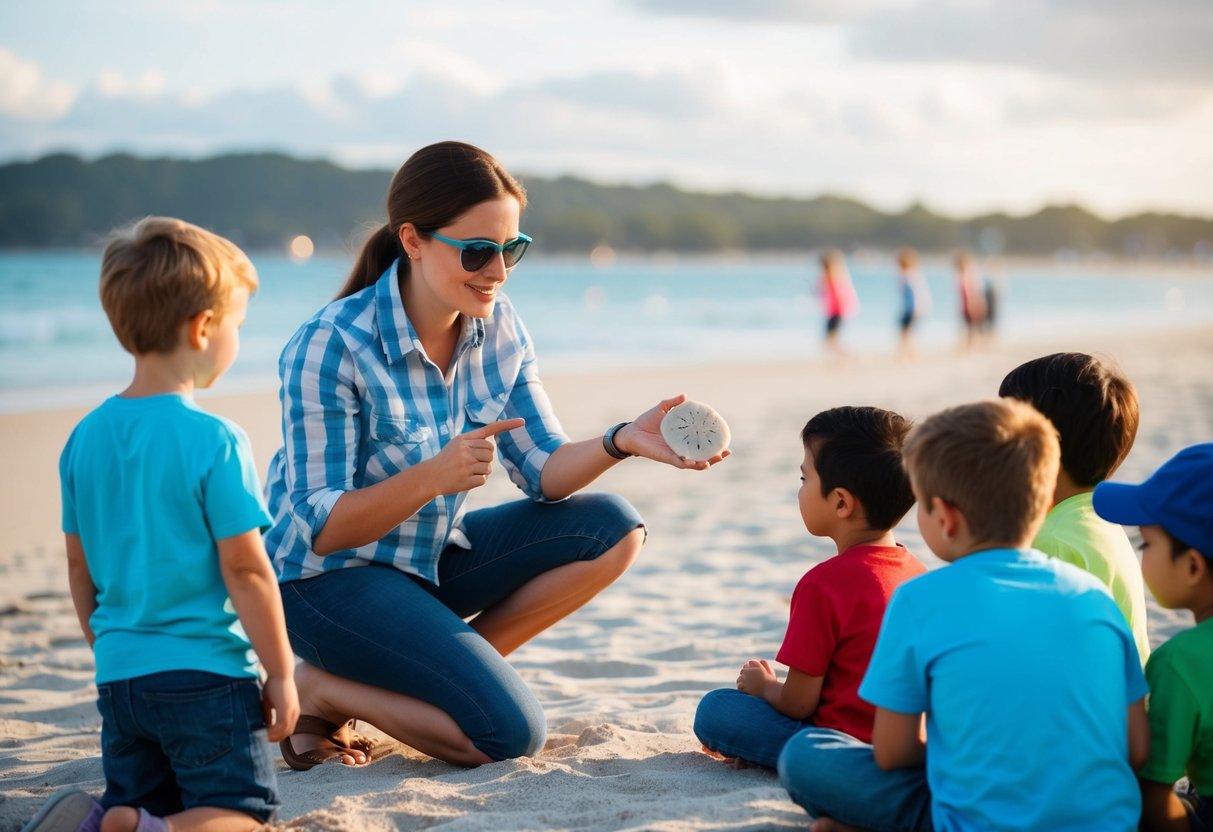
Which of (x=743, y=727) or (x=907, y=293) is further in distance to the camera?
(x=907, y=293)

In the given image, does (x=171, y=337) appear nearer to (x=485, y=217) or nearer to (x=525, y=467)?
(x=485, y=217)

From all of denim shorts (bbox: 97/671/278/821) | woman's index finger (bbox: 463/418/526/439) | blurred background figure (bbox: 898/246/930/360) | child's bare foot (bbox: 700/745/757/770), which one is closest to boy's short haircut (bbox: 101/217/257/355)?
denim shorts (bbox: 97/671/278/821)

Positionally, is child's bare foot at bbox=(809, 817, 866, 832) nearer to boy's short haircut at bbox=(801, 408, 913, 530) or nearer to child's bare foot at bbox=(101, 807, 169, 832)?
boy's short haircut at bbox=(801, 408, 913, 530)

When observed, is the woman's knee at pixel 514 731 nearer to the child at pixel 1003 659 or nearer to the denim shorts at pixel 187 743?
the denim shorts at pixel 187 743

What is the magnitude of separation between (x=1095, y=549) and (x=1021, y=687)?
26.7 inches

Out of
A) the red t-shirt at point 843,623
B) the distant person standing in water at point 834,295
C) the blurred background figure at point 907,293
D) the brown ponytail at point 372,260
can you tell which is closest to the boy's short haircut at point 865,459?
the red t-shirt at point 843,623

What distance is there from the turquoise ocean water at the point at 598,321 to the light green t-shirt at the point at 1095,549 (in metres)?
2.17

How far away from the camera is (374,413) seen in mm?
3146

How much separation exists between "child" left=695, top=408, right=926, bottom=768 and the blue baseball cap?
53 centimetres

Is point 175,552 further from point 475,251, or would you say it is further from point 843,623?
point 843,623

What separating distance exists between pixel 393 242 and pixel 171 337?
3.95ft

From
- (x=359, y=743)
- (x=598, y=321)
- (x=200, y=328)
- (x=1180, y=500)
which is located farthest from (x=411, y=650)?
(x=598, y=321)

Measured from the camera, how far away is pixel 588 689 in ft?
12.6

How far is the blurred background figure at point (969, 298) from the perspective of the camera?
19.1 meters
